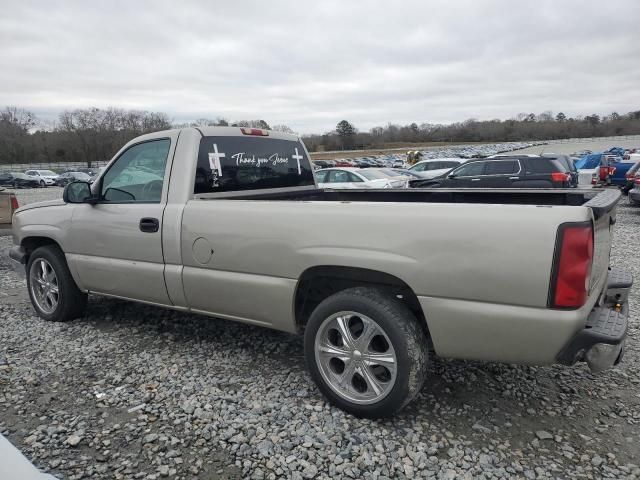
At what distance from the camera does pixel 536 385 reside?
340cm

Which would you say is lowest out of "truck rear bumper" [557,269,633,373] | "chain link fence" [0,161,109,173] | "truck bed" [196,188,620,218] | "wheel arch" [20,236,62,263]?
"truck rear bumper" [557,269,633,373]

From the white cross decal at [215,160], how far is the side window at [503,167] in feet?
40.5

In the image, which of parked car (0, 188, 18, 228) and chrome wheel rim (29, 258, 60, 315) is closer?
chrome wheel rim (29, 258, 60, 315)

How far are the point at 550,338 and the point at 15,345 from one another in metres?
4.47

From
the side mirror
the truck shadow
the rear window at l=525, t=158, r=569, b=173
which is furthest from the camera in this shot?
the rear window at l=525, t=158, r=569, b=173

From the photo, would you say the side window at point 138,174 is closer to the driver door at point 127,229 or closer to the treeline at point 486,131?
the driver door at point 127,229

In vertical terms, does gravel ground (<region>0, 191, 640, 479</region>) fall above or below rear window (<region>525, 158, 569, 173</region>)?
below

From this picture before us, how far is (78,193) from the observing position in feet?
14.3

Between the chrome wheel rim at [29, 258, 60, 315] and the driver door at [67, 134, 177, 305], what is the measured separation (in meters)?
0.53

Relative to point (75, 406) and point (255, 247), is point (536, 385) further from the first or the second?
point (75, 406)

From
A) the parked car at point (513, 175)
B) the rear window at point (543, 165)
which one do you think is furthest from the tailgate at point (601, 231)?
the rear window at point (543, 165)

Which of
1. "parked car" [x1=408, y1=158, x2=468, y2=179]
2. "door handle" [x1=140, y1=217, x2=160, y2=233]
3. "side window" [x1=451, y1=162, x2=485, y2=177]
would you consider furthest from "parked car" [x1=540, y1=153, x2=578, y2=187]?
"door handle" [x1=140, y1=217, x2=160, y2=233]

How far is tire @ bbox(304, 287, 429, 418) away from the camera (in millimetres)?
2758

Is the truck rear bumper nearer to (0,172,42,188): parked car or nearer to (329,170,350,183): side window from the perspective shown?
(329,170,350,183): side window
